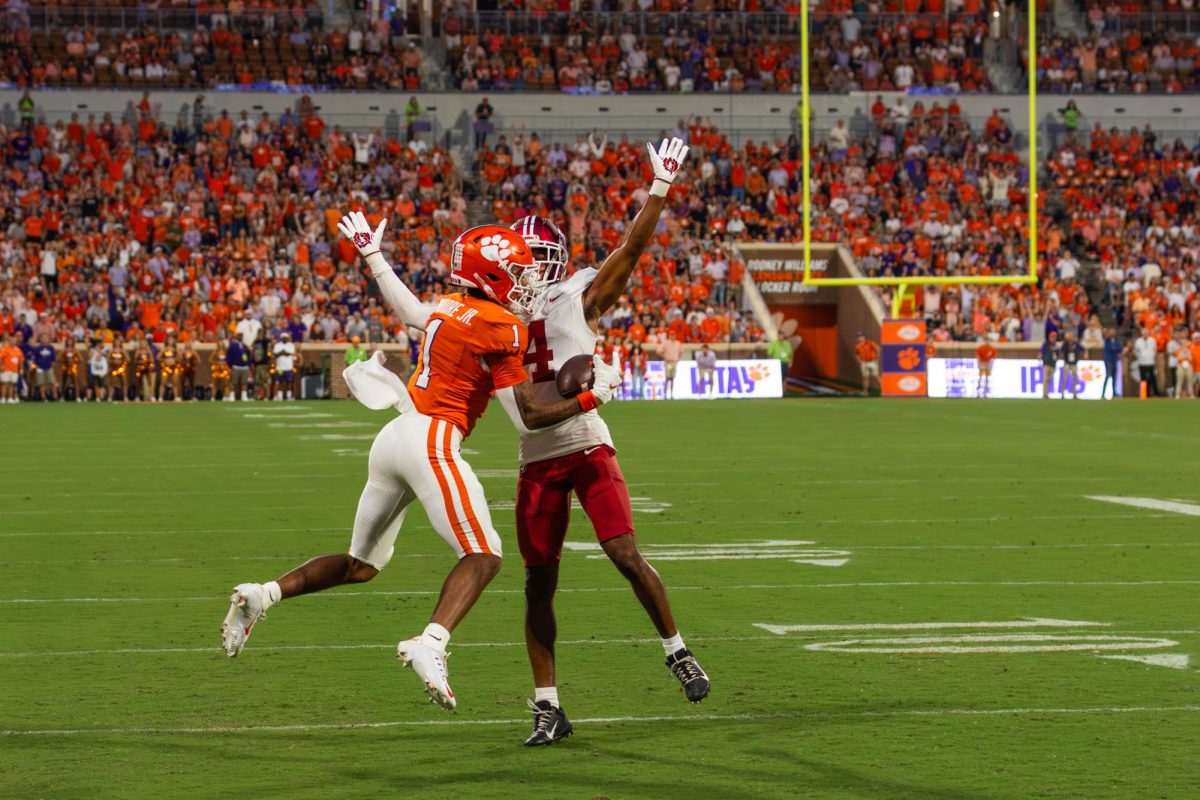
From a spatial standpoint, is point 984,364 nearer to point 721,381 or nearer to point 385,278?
point 721,381

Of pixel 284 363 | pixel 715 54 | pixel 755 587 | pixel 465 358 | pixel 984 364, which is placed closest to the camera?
pixel 465 358

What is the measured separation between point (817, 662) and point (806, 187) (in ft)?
73.4

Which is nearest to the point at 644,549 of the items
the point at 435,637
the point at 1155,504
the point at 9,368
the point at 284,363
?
the point at 1155,504

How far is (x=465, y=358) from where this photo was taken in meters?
5.98

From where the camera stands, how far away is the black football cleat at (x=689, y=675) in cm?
604

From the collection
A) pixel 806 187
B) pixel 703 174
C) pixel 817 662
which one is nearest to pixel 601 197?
pixel 703 174

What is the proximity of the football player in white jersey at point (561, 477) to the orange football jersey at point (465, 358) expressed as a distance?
193 mm

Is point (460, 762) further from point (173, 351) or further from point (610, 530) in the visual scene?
point (173, 351)

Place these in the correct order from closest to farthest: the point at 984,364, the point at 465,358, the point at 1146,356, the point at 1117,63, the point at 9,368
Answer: the point at 465,358
the point at 9,368
the point at 984,364
the point at 1146,356
the point at 1117,63

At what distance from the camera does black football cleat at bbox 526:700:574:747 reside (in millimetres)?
5840

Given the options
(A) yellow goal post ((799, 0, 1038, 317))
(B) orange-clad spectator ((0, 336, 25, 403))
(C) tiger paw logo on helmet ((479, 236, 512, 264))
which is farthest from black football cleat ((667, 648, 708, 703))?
(B) orange-clad spectator ((0, 336, 25, 403))

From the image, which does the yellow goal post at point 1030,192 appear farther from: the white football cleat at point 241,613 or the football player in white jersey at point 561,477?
the white football cleat at point 241,613

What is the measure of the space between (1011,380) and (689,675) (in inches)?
1147

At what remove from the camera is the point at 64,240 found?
35281 millimetres
